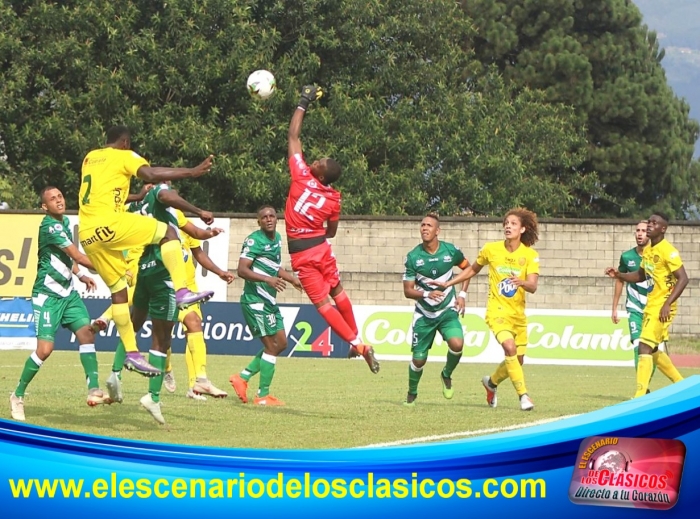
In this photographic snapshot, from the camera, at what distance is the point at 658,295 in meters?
12.5

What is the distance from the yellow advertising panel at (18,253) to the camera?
26.4m

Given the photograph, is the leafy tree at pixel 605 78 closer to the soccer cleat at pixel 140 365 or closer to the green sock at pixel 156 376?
the green sock at pixel 156 376

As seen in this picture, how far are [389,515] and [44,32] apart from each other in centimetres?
3269

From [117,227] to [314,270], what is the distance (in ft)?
8.12

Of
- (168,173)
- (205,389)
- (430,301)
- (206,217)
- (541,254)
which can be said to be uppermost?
(541,254)

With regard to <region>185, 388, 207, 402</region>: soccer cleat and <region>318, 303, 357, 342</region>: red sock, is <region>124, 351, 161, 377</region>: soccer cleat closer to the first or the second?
<region>318, 303, 357, 342</region>: red sock

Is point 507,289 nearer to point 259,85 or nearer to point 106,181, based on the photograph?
point 259,85

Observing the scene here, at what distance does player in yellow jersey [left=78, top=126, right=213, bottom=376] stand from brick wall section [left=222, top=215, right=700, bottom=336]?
61.3ft

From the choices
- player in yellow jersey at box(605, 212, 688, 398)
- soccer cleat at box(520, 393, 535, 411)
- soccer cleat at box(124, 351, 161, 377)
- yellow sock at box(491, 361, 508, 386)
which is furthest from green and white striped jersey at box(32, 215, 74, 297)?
player in yellow jersey at box(605, 212, 688, 398)

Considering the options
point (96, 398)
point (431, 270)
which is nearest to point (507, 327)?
point (431, 270)

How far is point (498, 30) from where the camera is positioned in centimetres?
4606

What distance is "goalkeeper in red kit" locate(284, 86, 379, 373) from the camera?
34.0 ft

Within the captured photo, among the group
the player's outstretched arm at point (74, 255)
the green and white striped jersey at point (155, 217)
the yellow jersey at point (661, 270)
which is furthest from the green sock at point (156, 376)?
the yellow jersey at point (661, 270)

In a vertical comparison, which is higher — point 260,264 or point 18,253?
point 18,253
